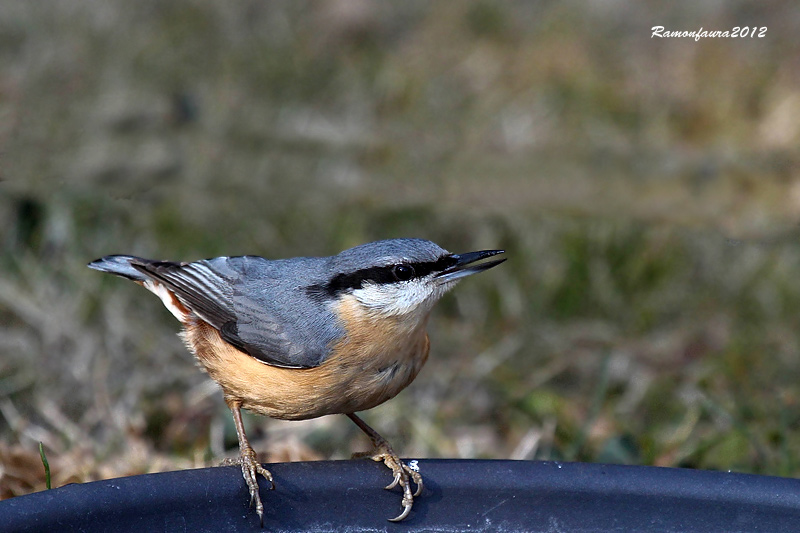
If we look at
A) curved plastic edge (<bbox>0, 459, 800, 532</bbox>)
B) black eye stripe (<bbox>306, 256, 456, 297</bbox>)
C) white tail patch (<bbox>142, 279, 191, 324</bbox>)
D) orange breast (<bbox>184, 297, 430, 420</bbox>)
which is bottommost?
curved plastic edge (<bbox>0, 459, 800, 532</bbox>)

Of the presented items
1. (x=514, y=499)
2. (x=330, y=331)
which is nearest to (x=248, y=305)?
(x=330, y=331)

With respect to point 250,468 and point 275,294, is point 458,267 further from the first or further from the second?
point 250,468

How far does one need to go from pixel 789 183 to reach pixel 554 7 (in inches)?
109

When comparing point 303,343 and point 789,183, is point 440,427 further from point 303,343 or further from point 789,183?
point 789,183

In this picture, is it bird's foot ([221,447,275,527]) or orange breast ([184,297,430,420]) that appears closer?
bird's foot ([221,447,275,527])

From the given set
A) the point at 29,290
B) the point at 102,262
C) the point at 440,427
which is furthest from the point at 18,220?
the point at 440,427

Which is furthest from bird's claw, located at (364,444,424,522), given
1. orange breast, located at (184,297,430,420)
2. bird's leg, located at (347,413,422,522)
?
orange breast, located at (184,297,430,420)

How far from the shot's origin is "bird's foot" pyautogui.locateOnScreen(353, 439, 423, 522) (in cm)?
246

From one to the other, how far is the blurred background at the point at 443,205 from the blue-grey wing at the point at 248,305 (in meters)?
0.77

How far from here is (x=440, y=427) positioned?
14.6ft

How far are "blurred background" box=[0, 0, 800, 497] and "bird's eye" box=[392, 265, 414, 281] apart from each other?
120cm

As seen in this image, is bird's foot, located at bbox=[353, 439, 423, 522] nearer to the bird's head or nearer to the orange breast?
the orange breast

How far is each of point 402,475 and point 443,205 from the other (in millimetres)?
4031

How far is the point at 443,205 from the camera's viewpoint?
657 centimetres
